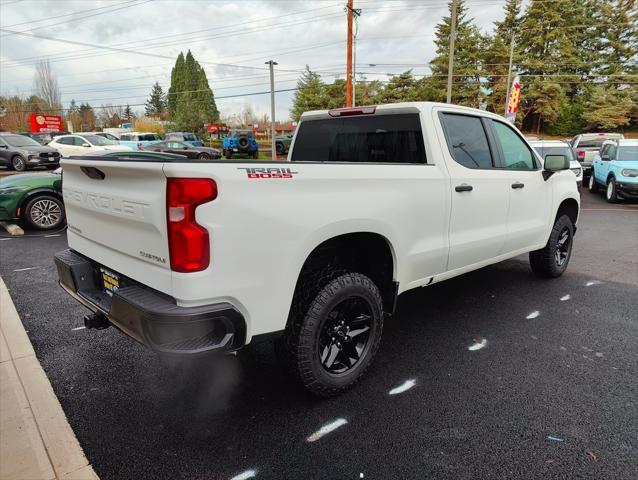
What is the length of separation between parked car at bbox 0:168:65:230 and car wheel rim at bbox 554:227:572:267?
7.78 m

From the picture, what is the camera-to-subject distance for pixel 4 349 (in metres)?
3.35

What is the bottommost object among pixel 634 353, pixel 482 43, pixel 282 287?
pixel 634 353

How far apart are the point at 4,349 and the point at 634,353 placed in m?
4.90

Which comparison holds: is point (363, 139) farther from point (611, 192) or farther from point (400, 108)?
point (611, 192)

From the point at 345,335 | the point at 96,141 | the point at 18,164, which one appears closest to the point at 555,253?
the point at 345,335

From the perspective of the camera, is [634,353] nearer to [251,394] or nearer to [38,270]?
[251,394]

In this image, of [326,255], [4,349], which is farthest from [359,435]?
[4,349]

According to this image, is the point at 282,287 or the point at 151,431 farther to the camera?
the point at 151,431

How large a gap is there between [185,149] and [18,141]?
8.49 meters

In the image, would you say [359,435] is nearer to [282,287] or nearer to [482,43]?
[282,287]

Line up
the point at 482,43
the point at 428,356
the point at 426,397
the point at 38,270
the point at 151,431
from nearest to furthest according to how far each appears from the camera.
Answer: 1. the point at 151,431
2. the point at 426,397
3. the point at 428,356
4. the point at 38,270
5. the point at 482,43

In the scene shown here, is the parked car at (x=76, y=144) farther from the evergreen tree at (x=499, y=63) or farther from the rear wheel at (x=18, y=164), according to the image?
the evergreen tree at (x=499, y=63)

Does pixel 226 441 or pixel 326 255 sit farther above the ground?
pixel 326 255

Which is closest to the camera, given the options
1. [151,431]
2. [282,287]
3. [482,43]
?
[282,287]
